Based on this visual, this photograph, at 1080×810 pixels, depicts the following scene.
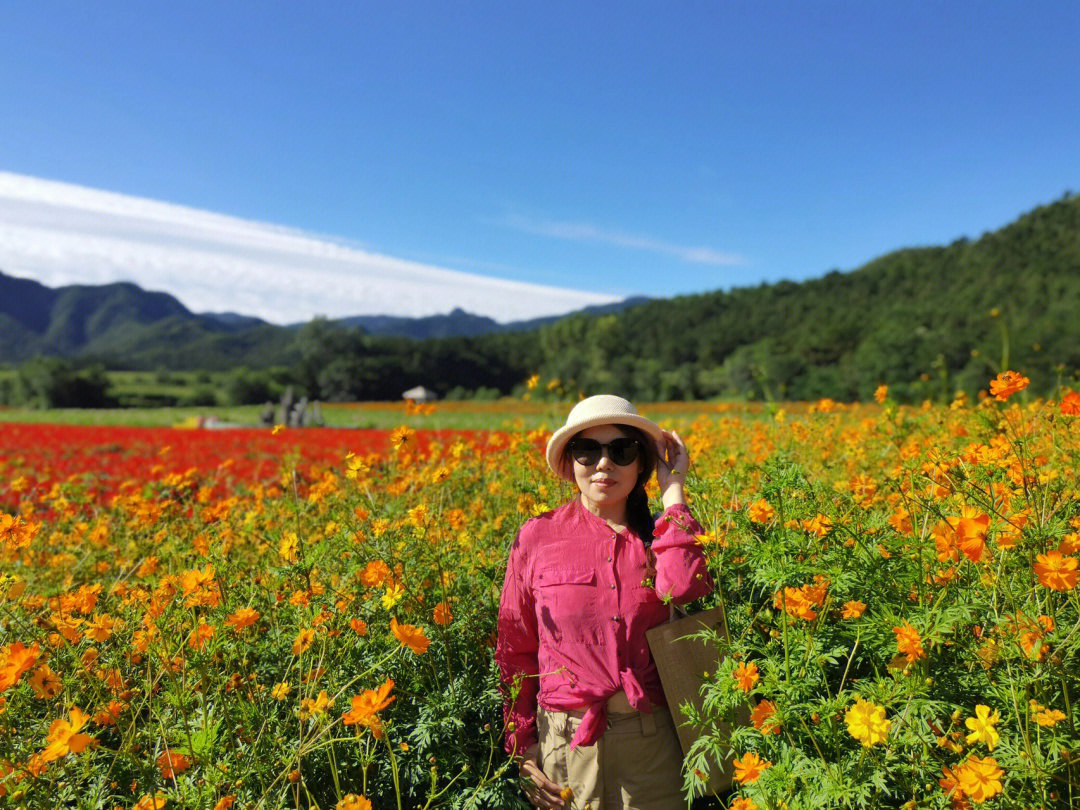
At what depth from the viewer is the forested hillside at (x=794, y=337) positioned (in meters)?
29.7

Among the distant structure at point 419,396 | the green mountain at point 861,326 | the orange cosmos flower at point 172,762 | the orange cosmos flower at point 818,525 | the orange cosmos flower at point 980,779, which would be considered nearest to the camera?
the orange cosmos flower at point 980,779

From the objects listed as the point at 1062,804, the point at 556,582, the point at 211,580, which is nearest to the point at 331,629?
the point at 211,580

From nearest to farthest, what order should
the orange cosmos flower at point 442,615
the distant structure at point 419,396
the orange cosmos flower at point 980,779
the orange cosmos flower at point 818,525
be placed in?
the orange cosmos flower at point 980,779 → the orange cosmos flower at point 818,525 → the orange cosmos flower at point 442,615 → the distant structure at point 419,396

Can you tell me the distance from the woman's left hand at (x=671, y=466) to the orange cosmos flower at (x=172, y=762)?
1.34 meters

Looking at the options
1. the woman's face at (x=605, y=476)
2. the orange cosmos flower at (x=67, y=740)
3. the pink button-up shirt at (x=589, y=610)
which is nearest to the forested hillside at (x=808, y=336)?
the woman's face at (x=605, y=476)

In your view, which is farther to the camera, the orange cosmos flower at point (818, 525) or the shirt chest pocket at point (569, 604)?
the shirt chest pocket at point (569, 604)

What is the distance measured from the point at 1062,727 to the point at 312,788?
6.19ft

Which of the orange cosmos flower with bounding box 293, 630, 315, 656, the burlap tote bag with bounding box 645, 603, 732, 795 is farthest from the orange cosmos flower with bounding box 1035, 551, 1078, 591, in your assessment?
the orange cosmos flower with bounding box 293, 630, 315, 656

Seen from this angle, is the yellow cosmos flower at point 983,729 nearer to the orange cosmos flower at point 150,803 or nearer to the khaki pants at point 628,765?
the khaki pants at point 628,765

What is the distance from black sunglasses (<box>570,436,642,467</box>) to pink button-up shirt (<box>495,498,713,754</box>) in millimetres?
172

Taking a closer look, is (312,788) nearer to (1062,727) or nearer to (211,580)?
(211,580)

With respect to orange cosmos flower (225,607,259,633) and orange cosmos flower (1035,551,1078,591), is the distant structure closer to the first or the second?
orange cosmos flower (225,607,259,633)

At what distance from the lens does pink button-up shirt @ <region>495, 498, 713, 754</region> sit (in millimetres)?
1778

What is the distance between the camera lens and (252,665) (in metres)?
2.24
